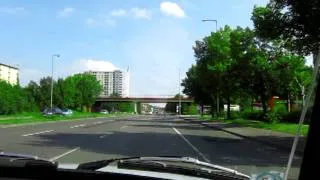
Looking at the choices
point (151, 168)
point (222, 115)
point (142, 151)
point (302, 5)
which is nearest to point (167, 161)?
point (151, 168)

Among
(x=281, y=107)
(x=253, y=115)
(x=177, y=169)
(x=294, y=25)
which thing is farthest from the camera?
(x=253, y=115)

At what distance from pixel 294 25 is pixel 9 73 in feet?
490

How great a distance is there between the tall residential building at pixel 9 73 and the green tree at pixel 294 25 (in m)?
134

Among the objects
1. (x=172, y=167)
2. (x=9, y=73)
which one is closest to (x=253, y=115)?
(x=172, y=167)

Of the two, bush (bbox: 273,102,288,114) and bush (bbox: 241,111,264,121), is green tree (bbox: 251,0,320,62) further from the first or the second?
bush (bbox: 241,111,264,121)

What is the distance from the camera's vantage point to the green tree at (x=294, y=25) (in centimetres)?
2544

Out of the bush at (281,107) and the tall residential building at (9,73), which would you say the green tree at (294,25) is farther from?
the tall residential building at (9,73)

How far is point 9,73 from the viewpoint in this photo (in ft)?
561

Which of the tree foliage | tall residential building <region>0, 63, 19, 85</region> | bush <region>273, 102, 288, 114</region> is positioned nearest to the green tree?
the tree foliage

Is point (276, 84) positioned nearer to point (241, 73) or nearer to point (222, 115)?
point (241, 73)

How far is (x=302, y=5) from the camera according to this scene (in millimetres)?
25250

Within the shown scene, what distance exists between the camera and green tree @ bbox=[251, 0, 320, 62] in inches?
1001

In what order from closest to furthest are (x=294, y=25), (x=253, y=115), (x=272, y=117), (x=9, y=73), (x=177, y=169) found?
(x=177, y=169)
(x=294, y=25)
(x=272, y=117)
(x=253, y=115)
(x=9, y=73)

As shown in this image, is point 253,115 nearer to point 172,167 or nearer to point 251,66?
point 251,66
